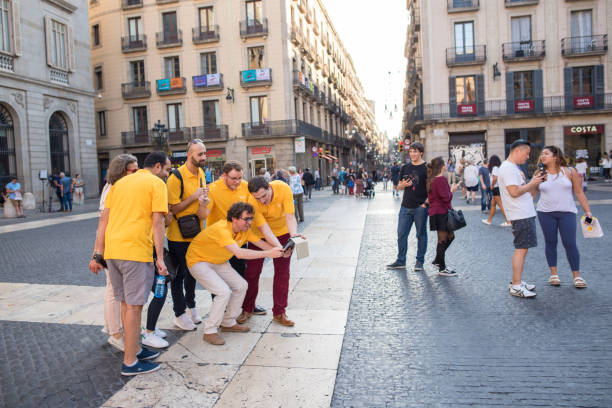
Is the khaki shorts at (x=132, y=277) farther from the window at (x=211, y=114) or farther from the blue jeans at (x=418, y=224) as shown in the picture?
the window at (x=211, y=114)

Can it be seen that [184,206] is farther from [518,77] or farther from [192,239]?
[518,77]

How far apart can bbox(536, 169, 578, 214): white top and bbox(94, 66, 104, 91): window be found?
37.3 m

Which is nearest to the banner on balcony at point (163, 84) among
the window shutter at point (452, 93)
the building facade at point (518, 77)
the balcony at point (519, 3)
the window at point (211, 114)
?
the window at point (211, 114)

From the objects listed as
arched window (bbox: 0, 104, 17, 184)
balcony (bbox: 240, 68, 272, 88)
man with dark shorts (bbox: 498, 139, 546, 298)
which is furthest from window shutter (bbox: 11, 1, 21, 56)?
man with dark shorts (bbox: 498, 139, 546, 298)

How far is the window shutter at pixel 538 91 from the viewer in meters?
29.4

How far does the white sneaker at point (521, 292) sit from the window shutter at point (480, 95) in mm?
26889

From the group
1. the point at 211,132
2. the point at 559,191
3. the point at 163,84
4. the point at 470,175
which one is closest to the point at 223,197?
the point at 559,191

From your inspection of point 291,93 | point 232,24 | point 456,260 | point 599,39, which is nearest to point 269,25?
point 232,24

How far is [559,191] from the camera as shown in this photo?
17.8 feet

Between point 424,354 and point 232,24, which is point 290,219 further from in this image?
point 232,24

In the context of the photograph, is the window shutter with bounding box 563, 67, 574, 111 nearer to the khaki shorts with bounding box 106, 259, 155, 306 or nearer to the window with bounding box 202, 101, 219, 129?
the window with bounding box 202, 101, 219, 129

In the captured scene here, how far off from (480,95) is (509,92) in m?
1.76

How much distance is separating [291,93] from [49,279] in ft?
92.6

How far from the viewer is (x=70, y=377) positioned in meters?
3.54
